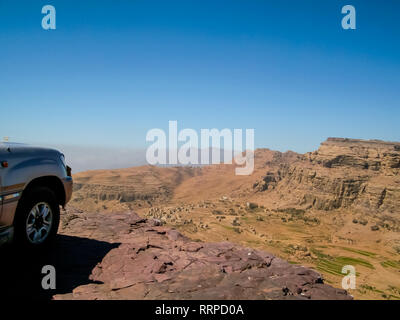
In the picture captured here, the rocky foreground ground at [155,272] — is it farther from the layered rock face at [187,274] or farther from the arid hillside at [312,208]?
the arid hillside at [312,208]

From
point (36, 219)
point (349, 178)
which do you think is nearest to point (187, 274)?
point (36, 219)

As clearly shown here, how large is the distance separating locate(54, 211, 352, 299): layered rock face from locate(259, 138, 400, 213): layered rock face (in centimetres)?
5441

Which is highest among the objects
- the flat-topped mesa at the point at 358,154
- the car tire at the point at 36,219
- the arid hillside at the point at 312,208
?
the car tire at the point at 36,219

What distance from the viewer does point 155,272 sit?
5.55m

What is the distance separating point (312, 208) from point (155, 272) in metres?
60.7

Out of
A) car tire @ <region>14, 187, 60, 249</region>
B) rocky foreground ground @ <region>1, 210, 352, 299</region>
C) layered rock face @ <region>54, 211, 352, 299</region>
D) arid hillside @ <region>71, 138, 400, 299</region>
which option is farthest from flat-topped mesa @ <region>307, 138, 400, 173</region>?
car tire @ <region>14, 187, 60, 249</region>

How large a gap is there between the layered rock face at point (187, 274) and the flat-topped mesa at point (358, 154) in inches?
2450

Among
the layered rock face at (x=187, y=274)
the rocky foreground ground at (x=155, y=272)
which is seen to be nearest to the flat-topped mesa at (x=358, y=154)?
the layered rock face at (x=187, y=274)

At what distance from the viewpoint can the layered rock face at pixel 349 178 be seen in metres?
52.2

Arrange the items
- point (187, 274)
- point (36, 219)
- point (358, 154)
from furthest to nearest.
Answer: point (358, 154), point (187, 274), point (36, 219)

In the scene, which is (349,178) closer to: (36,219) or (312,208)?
(312,208)

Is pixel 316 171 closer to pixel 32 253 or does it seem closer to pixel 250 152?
pixel 32 253

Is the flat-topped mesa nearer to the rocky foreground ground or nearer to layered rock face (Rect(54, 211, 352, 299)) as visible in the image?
layered rock face (Rect(54, 211, 352, 299))

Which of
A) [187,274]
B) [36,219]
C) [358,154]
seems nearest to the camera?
[36,219]
